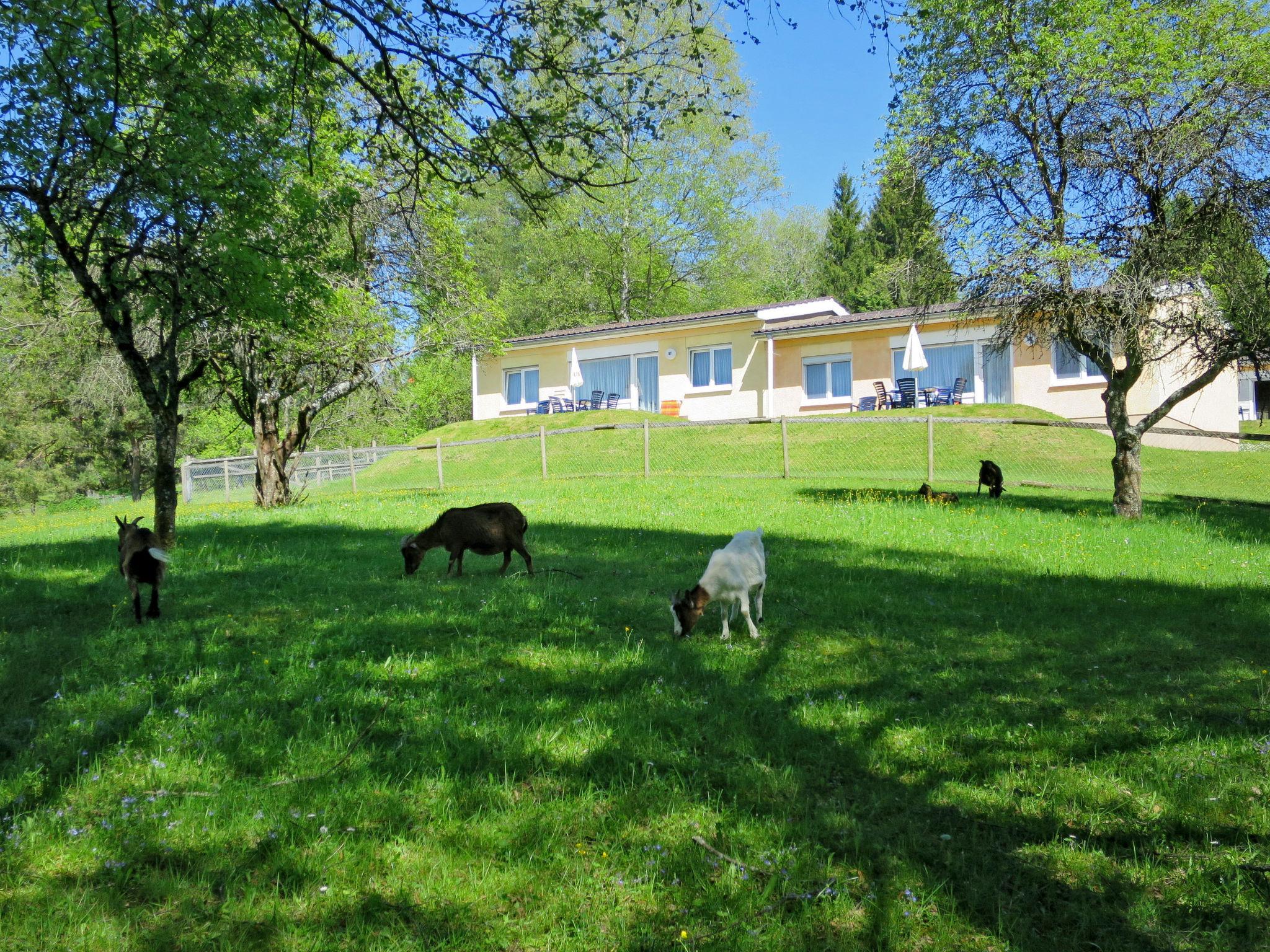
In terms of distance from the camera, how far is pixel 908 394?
30.1m

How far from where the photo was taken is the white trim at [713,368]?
34.9 m

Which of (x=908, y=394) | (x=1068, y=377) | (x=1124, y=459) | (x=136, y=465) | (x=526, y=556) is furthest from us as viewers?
(x=136, y=465)

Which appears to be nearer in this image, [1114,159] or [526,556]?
[526,556]

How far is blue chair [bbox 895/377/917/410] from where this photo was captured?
98.4 feet

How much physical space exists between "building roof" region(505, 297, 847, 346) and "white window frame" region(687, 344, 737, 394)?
1.42m

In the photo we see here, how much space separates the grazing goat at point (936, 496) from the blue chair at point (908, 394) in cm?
1338

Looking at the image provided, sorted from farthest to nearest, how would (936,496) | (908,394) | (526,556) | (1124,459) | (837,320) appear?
(837,320) < (908,394) < (936,496) < (1124,459) < (526,556)

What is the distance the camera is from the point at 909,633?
724 cm

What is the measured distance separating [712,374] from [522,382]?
9.07 metres

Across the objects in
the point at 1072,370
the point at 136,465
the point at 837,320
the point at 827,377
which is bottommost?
the point at 136,465

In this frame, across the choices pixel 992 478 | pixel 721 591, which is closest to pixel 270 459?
pixel 992 478

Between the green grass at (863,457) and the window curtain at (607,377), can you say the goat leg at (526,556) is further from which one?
the window curtain at (607,377)

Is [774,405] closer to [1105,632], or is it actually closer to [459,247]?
[459,247]

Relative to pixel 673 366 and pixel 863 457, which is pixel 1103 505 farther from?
pixel 673 366
